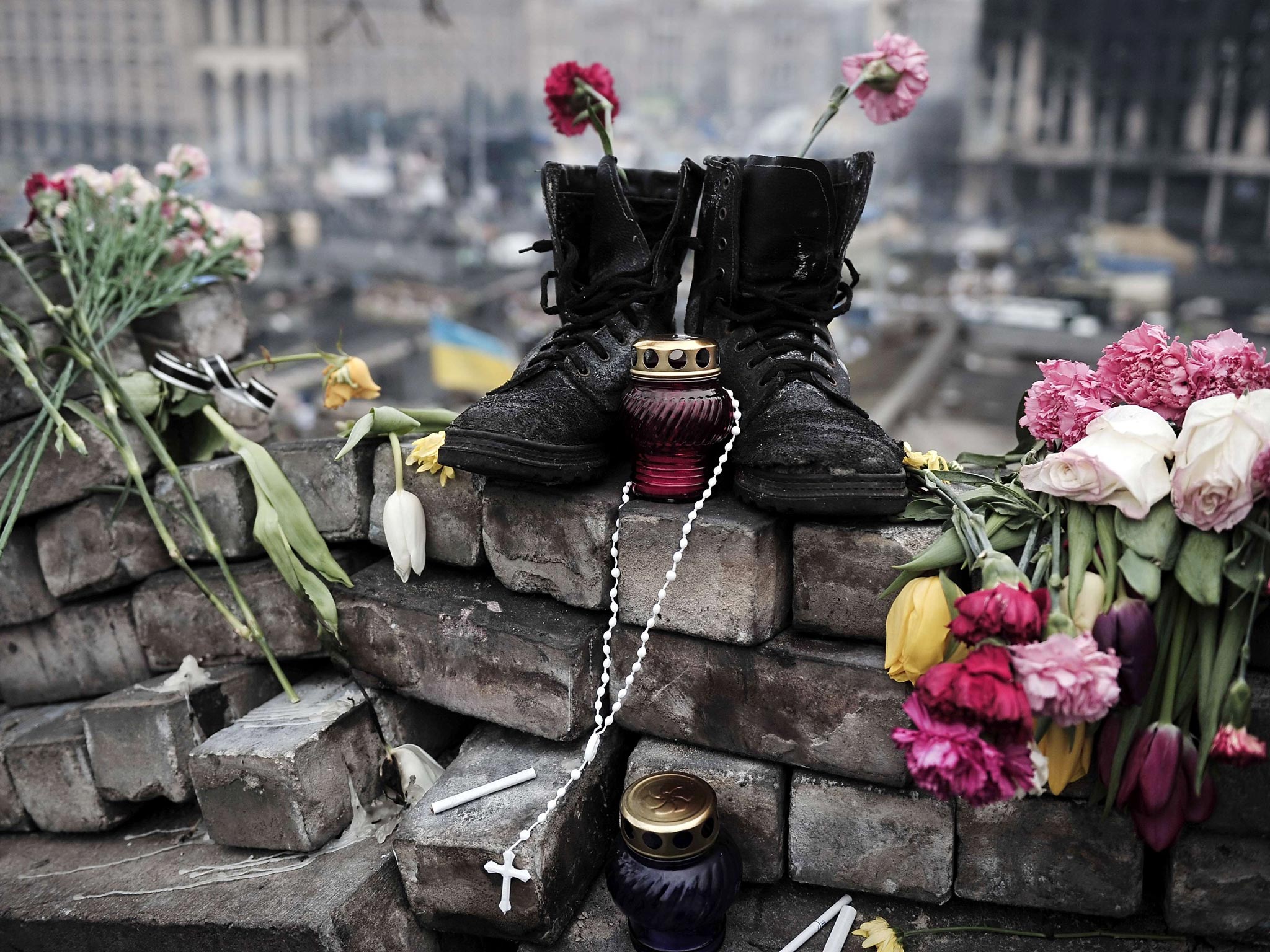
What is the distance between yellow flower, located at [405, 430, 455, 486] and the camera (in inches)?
74.1

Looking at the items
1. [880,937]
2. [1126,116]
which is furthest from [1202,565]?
[1126,116]

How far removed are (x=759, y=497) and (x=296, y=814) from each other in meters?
1.03

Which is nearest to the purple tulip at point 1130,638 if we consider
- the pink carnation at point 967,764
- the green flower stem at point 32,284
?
the pink carnation at point 967,764

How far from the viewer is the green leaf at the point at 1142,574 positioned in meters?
1.39

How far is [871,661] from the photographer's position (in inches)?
61.8

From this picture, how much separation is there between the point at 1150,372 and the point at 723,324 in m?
0.76

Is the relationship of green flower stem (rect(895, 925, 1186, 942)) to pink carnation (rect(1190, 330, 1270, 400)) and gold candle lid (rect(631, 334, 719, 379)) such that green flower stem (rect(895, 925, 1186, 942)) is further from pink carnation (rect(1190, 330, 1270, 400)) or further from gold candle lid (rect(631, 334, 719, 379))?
gold candle lid (rect(631, 334, 719, 379))

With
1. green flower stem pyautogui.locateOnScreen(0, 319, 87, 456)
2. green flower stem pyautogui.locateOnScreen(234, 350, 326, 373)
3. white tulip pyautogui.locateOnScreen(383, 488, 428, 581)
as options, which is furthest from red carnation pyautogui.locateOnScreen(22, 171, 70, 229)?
white tulip pyautogui.locateOnScreen(383, 488, 428, 581)

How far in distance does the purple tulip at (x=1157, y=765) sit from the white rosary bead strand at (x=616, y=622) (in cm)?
74

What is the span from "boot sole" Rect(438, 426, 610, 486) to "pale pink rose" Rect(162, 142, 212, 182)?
1524 millimetres

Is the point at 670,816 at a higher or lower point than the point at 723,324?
lower

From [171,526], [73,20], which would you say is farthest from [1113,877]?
[73,20]

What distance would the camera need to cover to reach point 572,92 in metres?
2.10

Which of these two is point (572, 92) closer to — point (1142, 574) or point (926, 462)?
point (926, 462)
